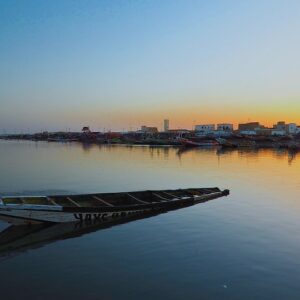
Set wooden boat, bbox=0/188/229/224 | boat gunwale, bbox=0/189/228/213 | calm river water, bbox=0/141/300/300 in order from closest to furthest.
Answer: calm river water, bbox=0/141/300/300
boat gunwale, bbox=0/189/228/213
wooden boat, bbox=0/188/229/224

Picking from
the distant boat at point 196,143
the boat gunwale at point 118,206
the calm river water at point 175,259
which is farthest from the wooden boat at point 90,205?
the distant boat at point 196,143

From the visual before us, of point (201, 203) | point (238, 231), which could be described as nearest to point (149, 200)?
point (201, 203)

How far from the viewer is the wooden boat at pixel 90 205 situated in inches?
625

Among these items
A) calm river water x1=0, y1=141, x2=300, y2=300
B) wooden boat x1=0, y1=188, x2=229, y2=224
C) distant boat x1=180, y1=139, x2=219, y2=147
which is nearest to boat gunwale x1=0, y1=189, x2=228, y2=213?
wooden boat x1=0, y1=188, x2=229, y2=224

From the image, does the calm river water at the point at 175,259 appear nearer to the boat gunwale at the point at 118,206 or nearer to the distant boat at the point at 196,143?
the boat gunwale at the point at 118,206

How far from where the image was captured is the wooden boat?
52.1 feet

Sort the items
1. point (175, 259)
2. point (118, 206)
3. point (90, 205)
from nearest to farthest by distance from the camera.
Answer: point (175, 259) < point (118, 206) < point (90, 205)

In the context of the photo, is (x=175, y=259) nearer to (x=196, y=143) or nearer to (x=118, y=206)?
(x=118, y=206)

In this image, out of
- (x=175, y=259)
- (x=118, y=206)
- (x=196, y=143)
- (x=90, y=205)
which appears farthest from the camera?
(x=196, y=143)

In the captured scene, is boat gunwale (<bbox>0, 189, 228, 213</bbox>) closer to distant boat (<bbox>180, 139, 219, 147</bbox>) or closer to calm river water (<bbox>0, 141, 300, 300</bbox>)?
calm river water (<bbox>0, 141, 300, 300</bbox>)

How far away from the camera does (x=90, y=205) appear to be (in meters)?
19.5

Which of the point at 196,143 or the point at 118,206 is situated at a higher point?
the point at 118,206

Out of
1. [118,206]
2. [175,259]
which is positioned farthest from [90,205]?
[175,259]

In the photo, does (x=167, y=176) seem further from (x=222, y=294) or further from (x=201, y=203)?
(x=222, y=294)
